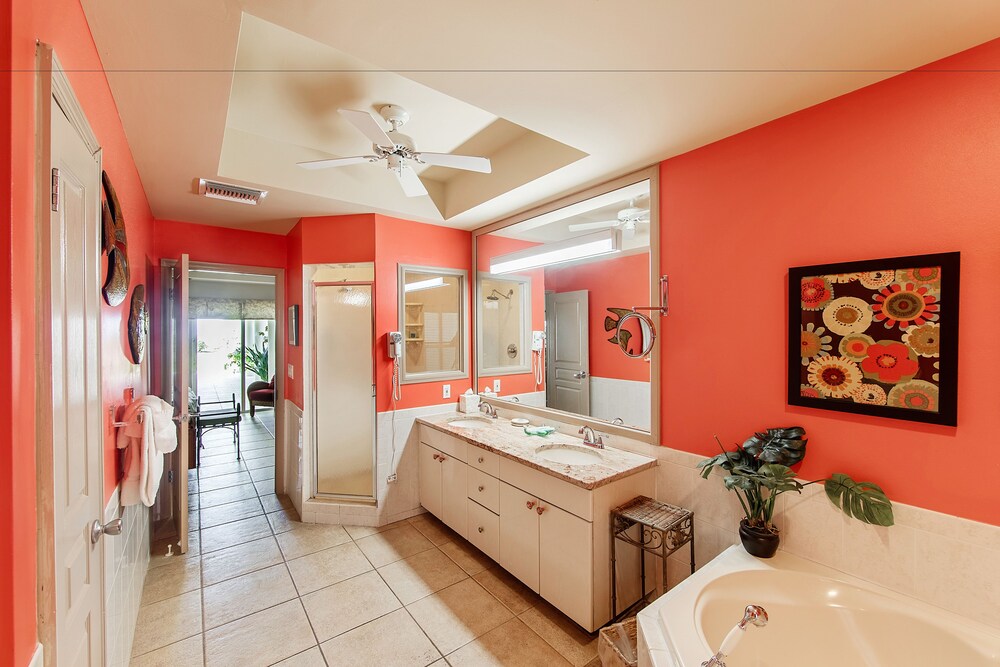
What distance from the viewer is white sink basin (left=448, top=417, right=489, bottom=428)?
10.3ft

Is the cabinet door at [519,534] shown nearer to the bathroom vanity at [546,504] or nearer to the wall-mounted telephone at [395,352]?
the bathroom vanity at [546,504]

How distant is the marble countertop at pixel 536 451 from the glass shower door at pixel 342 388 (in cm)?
57

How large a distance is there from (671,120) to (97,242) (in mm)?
Result: 2281

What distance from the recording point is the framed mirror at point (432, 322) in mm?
3404

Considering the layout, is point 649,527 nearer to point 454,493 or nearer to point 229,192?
point 454,493

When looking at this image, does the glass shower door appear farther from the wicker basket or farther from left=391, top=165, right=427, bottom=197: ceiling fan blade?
the wicker basket

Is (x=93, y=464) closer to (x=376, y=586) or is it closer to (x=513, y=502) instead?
(x=376, y=586)

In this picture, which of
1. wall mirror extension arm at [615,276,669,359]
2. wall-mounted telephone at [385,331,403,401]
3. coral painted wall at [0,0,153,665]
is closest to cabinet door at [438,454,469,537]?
wall-mounted telephone at [385,331,403,401]

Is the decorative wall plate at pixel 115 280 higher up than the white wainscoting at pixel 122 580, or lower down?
higher up

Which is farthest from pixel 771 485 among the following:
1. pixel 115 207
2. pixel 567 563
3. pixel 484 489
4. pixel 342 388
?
pixel 342 388

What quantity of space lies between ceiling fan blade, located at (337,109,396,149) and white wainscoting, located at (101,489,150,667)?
1800 millimetres

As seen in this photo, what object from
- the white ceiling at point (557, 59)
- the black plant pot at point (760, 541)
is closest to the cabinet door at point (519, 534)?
the black plant pot at point (760, 541)

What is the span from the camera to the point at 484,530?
267 cm

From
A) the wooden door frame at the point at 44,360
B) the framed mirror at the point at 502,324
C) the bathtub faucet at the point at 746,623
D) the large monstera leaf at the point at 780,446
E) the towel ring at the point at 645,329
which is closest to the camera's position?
the wooden door frame at the point at 44,360
